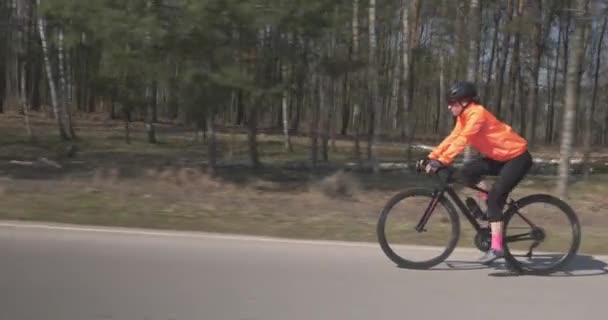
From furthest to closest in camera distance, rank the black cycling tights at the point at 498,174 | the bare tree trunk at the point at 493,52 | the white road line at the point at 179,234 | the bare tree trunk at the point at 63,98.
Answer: the bare tree trunk at the point at 493,52 < the bare tree trunk at the point at 63,98 < the white road line at the point at 179,234 < the black cycling tights at the point at 498,174

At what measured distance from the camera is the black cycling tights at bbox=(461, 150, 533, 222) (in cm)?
664

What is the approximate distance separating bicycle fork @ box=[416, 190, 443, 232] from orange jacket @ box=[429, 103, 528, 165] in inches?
14.6

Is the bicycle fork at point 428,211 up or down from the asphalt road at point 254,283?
up

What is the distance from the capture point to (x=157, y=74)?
46.4 feet

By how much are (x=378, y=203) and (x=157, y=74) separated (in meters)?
5.09

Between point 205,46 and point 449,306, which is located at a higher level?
point 205,46

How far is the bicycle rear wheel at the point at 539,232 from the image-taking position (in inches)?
269

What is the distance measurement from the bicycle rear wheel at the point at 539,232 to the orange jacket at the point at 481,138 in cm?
54

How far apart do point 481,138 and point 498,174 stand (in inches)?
15.9

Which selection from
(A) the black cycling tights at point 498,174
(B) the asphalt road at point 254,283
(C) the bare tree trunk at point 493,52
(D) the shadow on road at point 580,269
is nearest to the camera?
(B) the asphalt road at point 254,283

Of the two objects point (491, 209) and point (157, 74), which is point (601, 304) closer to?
point (491, 209)

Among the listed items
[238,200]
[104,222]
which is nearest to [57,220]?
[104,222]

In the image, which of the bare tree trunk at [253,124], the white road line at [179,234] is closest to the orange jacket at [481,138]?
the white road line at [179,234]

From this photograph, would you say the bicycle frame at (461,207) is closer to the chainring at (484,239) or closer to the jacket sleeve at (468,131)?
the chainring at (484,239)
